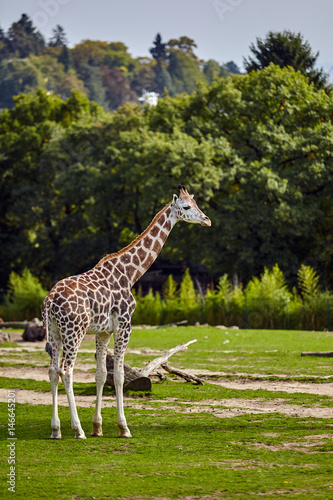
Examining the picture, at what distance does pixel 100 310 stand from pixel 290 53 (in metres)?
41.7

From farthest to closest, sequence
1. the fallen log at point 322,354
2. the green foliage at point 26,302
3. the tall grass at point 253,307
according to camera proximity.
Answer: the green foliage at point 26,302 → the tall grass at point 253,307 → the fallen log at point 322,354

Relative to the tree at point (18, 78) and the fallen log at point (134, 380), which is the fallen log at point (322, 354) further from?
the tree at point (18, 78)

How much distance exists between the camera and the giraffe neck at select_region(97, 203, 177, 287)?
11.8m

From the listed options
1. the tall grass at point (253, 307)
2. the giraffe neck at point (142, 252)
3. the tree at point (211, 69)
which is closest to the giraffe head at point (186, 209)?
the giraffe neck at point (142, 252)

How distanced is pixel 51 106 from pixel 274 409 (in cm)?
4514

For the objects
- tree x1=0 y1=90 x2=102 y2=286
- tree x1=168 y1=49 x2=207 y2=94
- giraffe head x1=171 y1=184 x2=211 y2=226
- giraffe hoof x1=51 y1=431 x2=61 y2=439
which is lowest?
giraffe hoof x1=51 y1=431 x2=61 y2=439

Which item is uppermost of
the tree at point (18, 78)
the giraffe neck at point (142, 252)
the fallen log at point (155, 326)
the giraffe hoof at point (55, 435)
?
the tree at point (18, 78)

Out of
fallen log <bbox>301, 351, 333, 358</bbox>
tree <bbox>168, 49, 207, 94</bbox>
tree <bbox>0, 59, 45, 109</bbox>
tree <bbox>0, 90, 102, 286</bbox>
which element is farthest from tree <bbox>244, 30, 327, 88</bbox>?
tree <bbox>168, 49, 207, 94</bbox>

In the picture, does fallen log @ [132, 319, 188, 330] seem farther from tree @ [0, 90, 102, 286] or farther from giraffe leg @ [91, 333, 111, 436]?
giraffe leg @ [91, 333, 111, 436]

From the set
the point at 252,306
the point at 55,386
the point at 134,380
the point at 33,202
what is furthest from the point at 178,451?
the point at 33,202

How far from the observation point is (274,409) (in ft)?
43.4

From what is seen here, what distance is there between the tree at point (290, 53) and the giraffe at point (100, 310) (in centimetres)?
3925

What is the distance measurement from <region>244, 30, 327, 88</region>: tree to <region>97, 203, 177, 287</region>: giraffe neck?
39.0 metres

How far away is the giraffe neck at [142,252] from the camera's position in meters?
11.8
